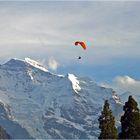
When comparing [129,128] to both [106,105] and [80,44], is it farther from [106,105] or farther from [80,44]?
[80,44]

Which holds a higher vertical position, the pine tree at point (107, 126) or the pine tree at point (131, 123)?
the pine tree at point (107, 126)

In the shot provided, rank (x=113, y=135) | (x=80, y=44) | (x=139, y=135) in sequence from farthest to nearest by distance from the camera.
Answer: (x=80, y=44)
(x=113, y=135)
(x=139, y=135)

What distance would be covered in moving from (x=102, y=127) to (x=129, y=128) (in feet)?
31.2

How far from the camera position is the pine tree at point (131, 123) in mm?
92356

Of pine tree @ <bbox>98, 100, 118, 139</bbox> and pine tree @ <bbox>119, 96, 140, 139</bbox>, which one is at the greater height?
pine tree @ <bbox>98, 100, 118, 139</bbox>

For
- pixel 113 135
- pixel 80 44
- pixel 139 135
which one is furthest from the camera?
pixel 80 44

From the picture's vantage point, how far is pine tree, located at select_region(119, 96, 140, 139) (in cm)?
9236

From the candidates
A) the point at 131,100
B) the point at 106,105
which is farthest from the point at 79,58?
the point at 131,100

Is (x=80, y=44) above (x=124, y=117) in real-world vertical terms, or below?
above

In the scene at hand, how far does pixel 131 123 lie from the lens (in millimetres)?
92562

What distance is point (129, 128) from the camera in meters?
92.8

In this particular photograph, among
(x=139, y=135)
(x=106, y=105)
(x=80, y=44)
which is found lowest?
(x=139, y=135)

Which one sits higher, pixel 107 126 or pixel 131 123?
pixel 107 126

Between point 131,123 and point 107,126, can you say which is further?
point 107,126
